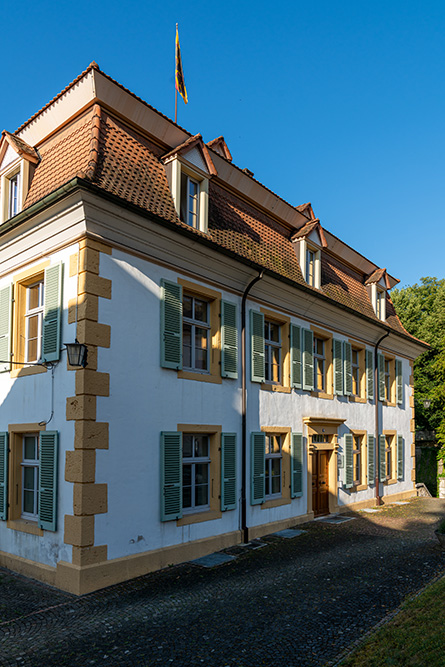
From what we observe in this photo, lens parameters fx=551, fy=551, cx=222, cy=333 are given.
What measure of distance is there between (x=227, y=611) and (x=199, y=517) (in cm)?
330

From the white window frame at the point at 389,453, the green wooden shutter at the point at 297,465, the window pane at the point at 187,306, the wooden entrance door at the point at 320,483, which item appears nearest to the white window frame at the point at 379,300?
the white window frame at the point at 389,453

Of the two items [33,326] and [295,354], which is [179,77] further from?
[295,354]

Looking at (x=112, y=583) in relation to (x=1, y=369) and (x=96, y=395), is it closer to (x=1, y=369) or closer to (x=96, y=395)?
(x=96, y=395)

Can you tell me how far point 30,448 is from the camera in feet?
34.7

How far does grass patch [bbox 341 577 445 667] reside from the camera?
570cm

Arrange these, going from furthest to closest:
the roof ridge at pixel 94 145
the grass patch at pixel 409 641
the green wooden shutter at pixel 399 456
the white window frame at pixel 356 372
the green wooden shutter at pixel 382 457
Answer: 1. the green wooden shutter at pixel 399 456
2. the green wooden shutter at pixel 382 457
3. the white window frame at pixel 356 372
4. the roof ridge at pixel 94 145
5. the grass patch at pixel 409 641

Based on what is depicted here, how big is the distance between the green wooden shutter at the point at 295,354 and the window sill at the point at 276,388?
1.00ft

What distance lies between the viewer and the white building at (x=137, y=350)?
921 cm

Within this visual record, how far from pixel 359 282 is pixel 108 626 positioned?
16.1 m

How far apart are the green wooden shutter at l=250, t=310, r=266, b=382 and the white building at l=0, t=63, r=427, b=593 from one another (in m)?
0.05

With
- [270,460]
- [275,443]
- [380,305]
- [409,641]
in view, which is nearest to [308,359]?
[275,443]

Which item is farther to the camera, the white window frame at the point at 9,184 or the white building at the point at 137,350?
the white window frame at the point at 9,184

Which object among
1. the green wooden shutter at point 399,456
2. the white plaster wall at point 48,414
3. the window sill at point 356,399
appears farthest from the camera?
the green wooden shutter at point 399,456

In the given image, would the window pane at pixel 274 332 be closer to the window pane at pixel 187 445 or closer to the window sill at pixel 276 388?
the window sill at pixel 276 388
